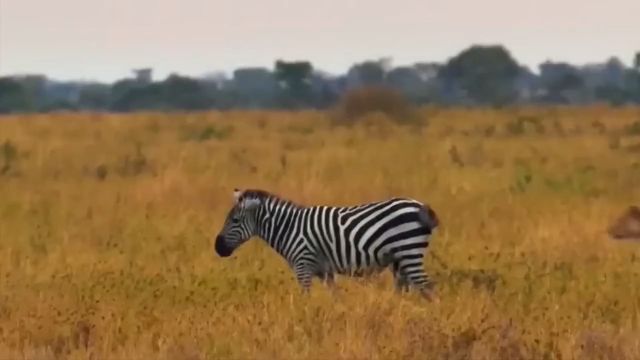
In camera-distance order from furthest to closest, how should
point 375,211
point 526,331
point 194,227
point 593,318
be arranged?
point 194,227 → point 375,211 → point 593,318 → point 526,331

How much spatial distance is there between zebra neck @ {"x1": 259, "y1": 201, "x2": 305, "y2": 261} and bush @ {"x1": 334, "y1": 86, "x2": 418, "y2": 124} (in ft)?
82.1

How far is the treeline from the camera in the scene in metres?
64.1

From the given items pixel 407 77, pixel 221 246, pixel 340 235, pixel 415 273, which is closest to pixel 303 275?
pixel 340 235

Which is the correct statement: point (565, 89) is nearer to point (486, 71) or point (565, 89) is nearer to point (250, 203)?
point (486, 71)

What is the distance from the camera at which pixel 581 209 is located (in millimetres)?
13586

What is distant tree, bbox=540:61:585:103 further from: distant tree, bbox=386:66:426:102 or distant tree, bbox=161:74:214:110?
distant tree, bbox=161:74:214:110

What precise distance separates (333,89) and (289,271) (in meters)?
63.0

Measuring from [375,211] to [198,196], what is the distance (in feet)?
20.9

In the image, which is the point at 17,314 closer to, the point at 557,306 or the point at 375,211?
the point at 375,211

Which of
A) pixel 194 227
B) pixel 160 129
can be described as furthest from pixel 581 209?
pixel 160 129

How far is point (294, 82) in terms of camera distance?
65.1 meters

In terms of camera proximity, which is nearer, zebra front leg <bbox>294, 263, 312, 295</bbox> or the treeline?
zebra front leg <bbox>294, 263, 312, 295</bbox>

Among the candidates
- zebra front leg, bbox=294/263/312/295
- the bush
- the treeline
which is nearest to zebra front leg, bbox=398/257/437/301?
zebra front leg, bbox=294/263/312/295

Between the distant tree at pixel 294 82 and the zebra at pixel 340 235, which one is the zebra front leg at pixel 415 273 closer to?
the zebra at pixel 340 235
